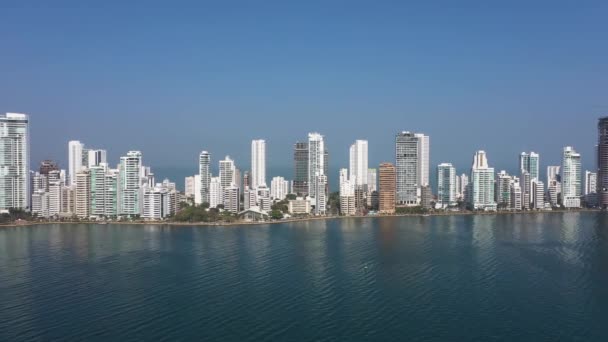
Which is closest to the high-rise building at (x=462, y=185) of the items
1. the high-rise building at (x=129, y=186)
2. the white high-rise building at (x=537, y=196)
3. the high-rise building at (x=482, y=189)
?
the high-rise building at (x=482, y=189)

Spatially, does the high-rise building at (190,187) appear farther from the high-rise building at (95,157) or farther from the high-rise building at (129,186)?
the high-rise building at (129,186)

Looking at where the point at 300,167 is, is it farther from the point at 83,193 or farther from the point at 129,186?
the point at 83,193

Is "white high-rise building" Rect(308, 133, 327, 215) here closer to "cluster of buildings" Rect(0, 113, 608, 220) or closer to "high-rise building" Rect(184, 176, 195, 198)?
"cluster of buildings" Rect(0, 113, 608, 220)

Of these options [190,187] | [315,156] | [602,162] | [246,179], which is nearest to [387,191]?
[315,156]

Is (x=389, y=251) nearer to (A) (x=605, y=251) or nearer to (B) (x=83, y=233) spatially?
(A) (x=605, y=251)

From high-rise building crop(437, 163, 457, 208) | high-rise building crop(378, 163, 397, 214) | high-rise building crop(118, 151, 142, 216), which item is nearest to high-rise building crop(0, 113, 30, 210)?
high-rise building crop(118, 151, 142, 216)

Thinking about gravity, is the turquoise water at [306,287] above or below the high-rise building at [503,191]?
below

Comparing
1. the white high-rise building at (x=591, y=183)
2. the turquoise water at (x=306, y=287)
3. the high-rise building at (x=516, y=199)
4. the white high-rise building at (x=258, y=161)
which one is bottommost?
the turquoise water at (x=306, y=287)
